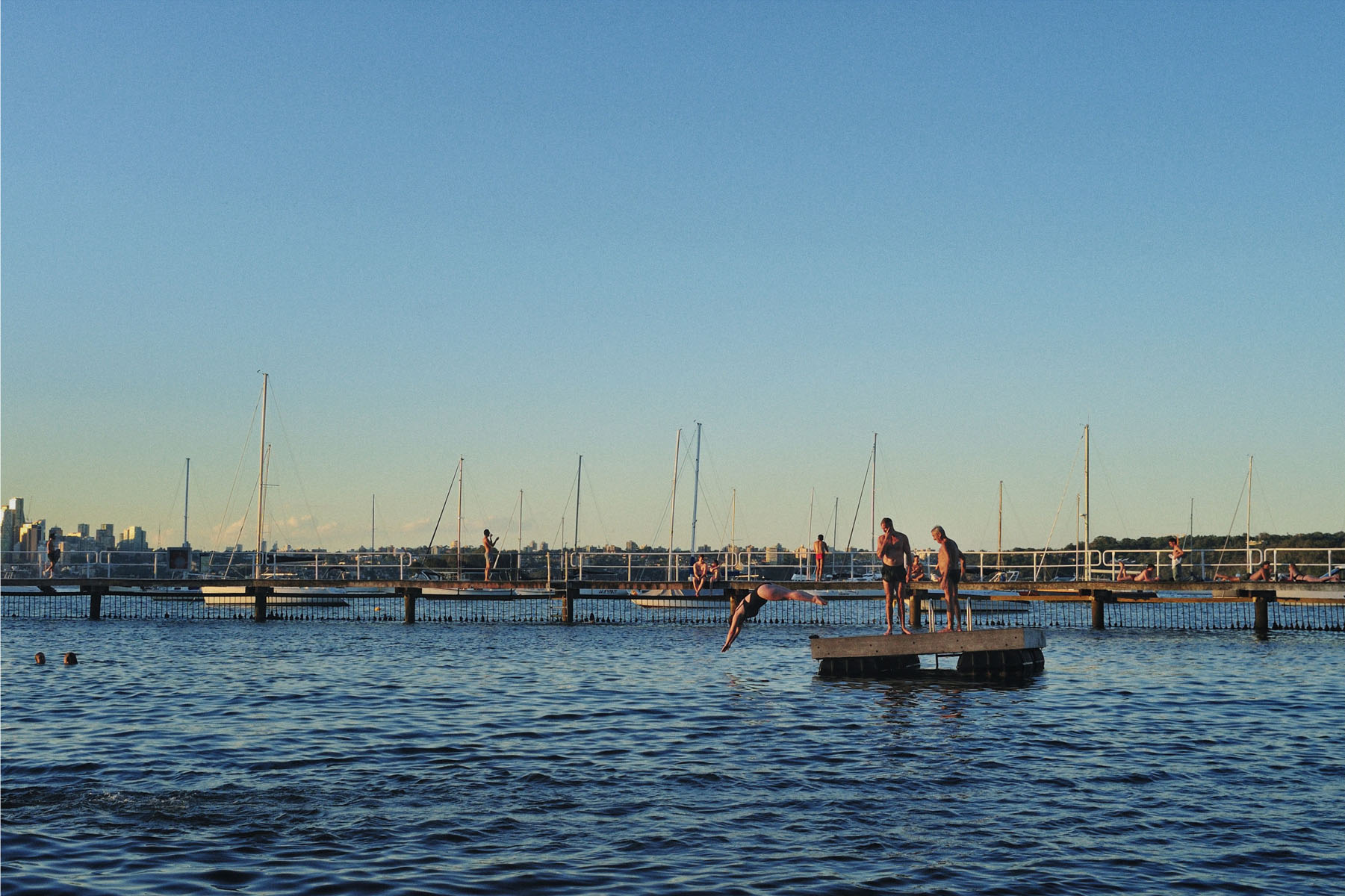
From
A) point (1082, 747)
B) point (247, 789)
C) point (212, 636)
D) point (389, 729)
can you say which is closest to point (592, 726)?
point (389, 729)

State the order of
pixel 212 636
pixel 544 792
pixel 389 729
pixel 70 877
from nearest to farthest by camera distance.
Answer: pixel 70 877 → pixel 544 792 → pixel 389 729 → pixel 212 636

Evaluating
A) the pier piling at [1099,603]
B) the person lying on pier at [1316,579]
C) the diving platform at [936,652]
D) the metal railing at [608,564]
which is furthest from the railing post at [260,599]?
the person lying on pier at [1316,579]

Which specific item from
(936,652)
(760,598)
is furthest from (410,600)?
(936,652)

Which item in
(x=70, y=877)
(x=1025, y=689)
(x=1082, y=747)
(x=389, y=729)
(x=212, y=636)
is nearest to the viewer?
(x=70, y=877)

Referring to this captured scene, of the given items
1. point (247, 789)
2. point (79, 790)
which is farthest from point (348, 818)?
point (79, 790)

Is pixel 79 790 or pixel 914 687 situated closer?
pixel 79 790

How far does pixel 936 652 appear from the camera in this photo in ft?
72.9

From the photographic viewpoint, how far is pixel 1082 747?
1523cm

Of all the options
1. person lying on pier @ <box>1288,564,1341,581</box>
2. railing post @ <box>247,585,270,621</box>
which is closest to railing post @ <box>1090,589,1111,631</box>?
person lying on pier @ <box>1288,564,1341,581</box>

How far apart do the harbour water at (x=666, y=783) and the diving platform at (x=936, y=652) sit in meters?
0.63

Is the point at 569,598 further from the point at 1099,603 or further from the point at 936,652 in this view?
the point at 936,652

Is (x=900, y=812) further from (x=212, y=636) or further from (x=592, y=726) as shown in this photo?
(x=212, y=636)

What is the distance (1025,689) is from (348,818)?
1486cm

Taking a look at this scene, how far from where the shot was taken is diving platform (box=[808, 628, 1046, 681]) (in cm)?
2233
